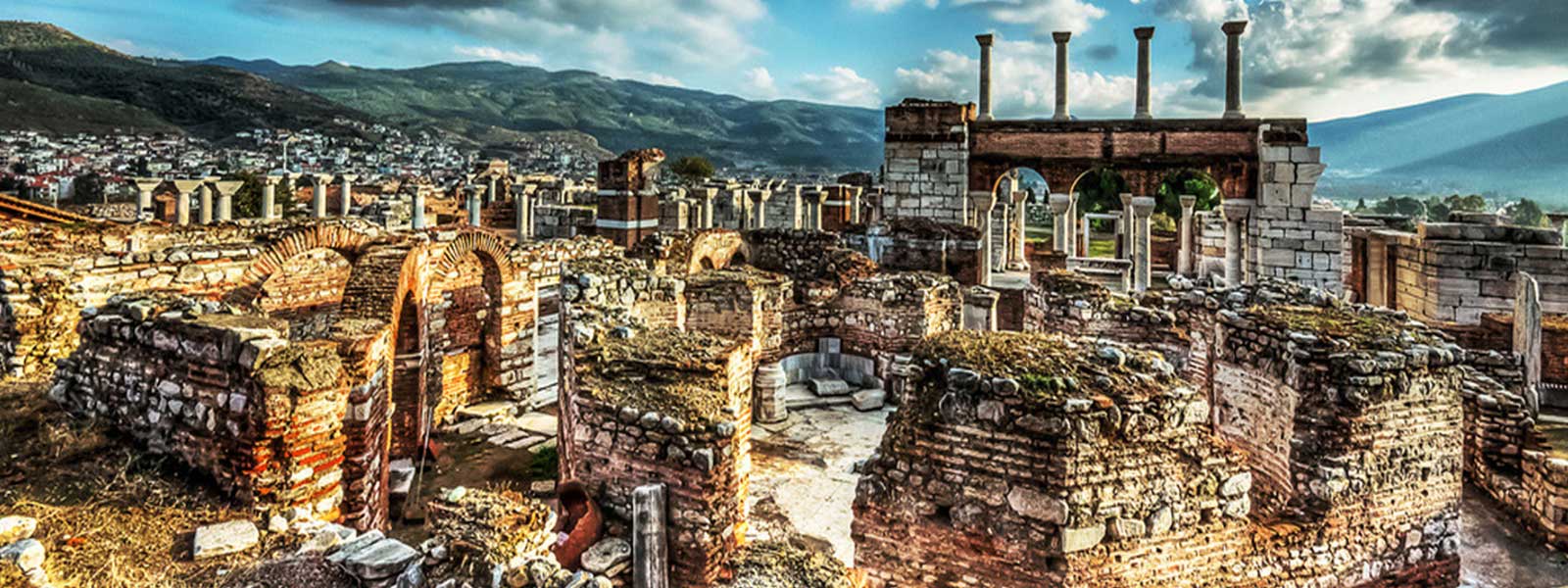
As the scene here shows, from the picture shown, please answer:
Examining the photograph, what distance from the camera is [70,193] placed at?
3647 cm

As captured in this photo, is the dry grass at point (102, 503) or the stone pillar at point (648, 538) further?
the stone pillar at point (648, 538)

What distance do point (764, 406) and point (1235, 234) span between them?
12.9 meters

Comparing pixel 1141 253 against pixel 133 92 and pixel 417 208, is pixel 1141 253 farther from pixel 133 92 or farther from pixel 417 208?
pixel 133 92

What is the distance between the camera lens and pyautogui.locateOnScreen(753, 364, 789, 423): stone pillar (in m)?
10.3

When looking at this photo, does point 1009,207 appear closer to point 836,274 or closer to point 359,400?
point 836,274

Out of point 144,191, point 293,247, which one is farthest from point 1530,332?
point 144,191

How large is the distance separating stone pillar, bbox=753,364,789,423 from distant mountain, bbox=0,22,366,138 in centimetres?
8590

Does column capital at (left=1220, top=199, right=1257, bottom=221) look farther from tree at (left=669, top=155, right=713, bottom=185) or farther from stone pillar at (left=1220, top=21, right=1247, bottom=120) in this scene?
tree at (left=669, top=155, right=713, bottom=185)

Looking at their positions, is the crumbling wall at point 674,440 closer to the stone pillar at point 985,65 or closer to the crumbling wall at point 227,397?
Result: the crumbling wall at point 227,397

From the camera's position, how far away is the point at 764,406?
10367 millimetres

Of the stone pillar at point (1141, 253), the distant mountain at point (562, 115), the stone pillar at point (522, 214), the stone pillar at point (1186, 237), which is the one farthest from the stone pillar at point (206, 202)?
the distant mountain at point (562, 115)

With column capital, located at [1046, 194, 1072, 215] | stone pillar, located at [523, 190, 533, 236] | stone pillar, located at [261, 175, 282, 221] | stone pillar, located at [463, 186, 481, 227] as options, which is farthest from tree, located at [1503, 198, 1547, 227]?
stone pillar, located at [261, 175, 282, 221]

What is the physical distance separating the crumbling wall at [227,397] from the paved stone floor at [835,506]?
334 cm

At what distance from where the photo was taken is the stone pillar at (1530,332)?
12005 mm
